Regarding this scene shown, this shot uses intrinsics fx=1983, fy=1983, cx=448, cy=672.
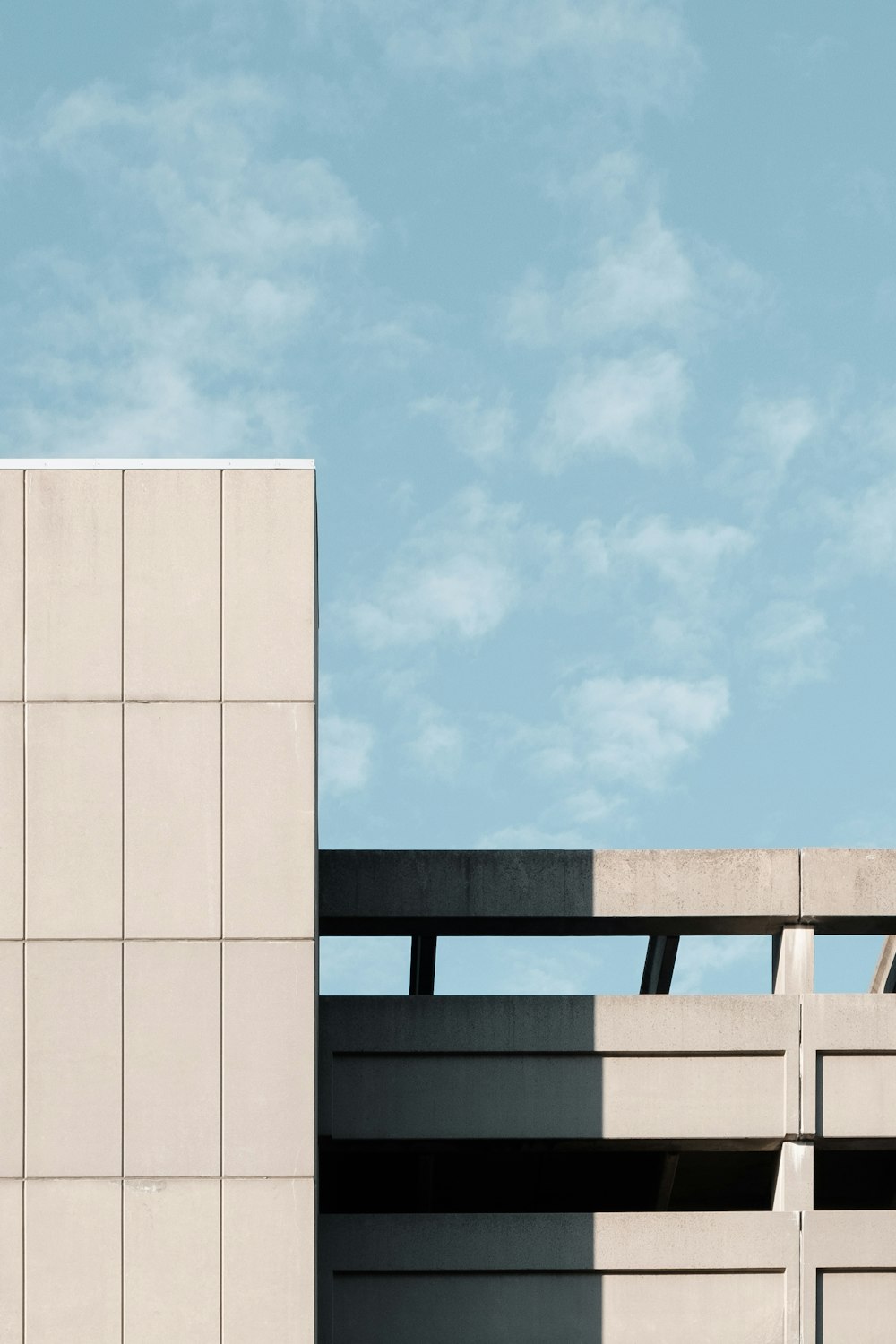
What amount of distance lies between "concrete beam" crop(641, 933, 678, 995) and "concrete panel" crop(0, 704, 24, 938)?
7.97m

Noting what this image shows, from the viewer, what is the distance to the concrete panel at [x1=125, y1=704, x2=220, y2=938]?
720 inches

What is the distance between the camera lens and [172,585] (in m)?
18.8

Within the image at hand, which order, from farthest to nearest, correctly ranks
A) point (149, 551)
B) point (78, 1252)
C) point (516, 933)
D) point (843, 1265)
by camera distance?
point (516, 933)
point (843, 1265)
point (149, 551)
point (78, 1252)

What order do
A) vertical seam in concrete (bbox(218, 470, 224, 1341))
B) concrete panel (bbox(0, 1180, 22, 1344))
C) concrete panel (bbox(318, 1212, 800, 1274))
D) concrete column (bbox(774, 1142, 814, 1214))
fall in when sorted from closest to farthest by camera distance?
concrete panel (bbox(0, 1180, 22, 1344)) → vertical seam in concrete (bbox(218, 470, 224, 1341)) → concrete panel (bbox(318, 1212, 800, 1274)) → concrete column (bbox(774, 1142, 814, 1214))

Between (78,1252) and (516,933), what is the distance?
262 inches

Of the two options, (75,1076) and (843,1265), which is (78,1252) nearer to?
(75,1076)

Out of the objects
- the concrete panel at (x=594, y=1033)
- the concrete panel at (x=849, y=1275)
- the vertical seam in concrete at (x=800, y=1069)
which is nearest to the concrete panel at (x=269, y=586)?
the concrete panel at (x=594, y=1033)

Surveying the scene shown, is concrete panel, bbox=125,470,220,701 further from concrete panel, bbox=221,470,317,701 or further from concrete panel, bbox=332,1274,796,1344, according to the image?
concrete panel, bbox=332,1274,796,1344

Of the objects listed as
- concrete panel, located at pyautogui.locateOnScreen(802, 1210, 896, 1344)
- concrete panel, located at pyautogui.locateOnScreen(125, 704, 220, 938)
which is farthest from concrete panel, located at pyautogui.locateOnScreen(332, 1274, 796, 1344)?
concrete panel, located at pyautogui.locateOnScreen(125, 704, 220, 938)

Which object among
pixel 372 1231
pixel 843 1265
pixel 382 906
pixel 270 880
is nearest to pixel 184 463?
pixel 270 880

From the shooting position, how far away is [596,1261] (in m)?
20.8

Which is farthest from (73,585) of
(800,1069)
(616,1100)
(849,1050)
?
(849,1050)

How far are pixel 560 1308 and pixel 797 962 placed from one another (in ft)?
14.7

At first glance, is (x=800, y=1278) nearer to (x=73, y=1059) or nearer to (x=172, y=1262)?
(x=172, y=1262)
